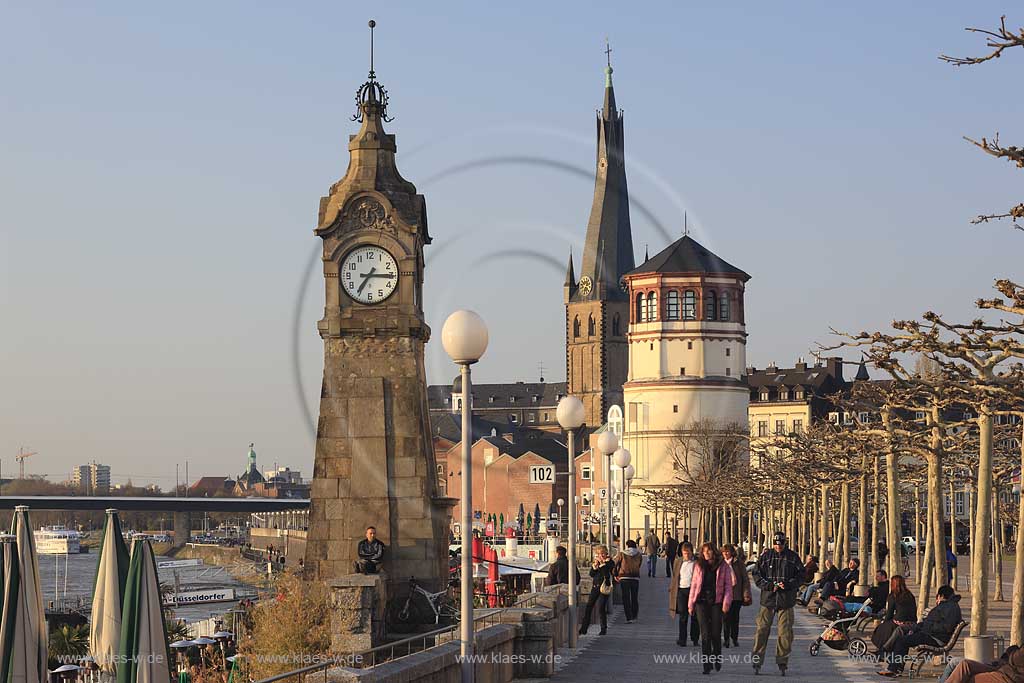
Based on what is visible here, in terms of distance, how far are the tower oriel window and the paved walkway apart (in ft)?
347

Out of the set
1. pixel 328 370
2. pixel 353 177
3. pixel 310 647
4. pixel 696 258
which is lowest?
pixel 310 647

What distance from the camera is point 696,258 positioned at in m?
142

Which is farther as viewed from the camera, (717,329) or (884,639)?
(717,329)

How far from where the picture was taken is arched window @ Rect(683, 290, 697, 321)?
14138 centimetres

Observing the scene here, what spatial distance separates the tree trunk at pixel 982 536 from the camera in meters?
28.0

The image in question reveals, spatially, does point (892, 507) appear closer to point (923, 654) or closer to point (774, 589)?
point (774, 589)

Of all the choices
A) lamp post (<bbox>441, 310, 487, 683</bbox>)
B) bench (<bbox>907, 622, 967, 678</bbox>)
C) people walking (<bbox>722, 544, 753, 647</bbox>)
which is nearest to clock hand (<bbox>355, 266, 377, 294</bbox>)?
people walking (<bbox>722, 544, 753, 647</bbox>)

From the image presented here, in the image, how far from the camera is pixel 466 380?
18312 millimetres

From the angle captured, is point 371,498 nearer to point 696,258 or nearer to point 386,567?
point 386,567

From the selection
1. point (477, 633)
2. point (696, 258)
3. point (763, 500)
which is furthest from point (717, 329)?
point (477, 633)

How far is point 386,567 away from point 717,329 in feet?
349

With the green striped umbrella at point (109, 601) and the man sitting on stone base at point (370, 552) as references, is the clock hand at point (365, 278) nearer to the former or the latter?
the man sitting on stone base at point (370, 552)

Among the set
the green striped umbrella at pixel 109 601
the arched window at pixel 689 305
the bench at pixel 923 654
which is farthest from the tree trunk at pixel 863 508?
the arched window at pixel 689 305

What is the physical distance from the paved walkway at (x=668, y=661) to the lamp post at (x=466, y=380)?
492cm
